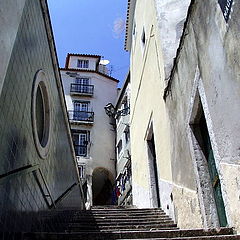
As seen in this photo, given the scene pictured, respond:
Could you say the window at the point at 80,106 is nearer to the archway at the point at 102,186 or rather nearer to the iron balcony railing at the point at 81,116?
the iron balcony railing at the point at 81,116

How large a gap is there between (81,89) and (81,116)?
87.8 inches

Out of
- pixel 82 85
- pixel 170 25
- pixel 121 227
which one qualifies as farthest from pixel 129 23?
pixel 82 85

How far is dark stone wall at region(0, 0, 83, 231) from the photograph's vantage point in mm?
4016

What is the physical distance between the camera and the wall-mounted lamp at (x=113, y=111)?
23.3 meters

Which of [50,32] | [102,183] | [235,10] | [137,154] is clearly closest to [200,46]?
[235,10]

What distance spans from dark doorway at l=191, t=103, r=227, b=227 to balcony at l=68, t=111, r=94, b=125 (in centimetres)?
1974

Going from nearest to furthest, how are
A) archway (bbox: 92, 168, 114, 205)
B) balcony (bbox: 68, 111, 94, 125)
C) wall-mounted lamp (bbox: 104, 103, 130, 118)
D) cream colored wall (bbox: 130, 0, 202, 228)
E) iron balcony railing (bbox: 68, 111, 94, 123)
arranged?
cream colored wall (bbox: 130, 0, 202, 228), wall-mounted lamp (bbox: 104, 103, 130, 118), archway (bbox: 92, 168, 114, 205), balcony (bbox: 68, 111, 94, 125), iron balcony railing (bbox: 68, 111, 94, 123)

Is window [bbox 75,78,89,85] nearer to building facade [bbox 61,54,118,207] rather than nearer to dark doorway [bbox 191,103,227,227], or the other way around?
building facade [bbox 61,54,118,207]

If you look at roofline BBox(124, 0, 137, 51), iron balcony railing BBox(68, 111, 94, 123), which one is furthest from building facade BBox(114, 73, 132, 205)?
roofline BBox(124, 0, 137, 51)

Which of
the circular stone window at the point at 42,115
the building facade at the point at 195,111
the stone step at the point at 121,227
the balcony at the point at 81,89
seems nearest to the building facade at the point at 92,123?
the balcony at the point at 81,89

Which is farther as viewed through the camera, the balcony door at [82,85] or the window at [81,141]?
the balcony door at [82,85]

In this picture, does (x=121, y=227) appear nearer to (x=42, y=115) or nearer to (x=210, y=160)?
(x=210, y=160)

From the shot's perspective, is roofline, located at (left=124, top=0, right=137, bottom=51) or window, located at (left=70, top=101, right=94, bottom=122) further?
window, located at (left=70, top=101, right=94, bottom=122)

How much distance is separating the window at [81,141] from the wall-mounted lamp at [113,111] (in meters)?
2.10
